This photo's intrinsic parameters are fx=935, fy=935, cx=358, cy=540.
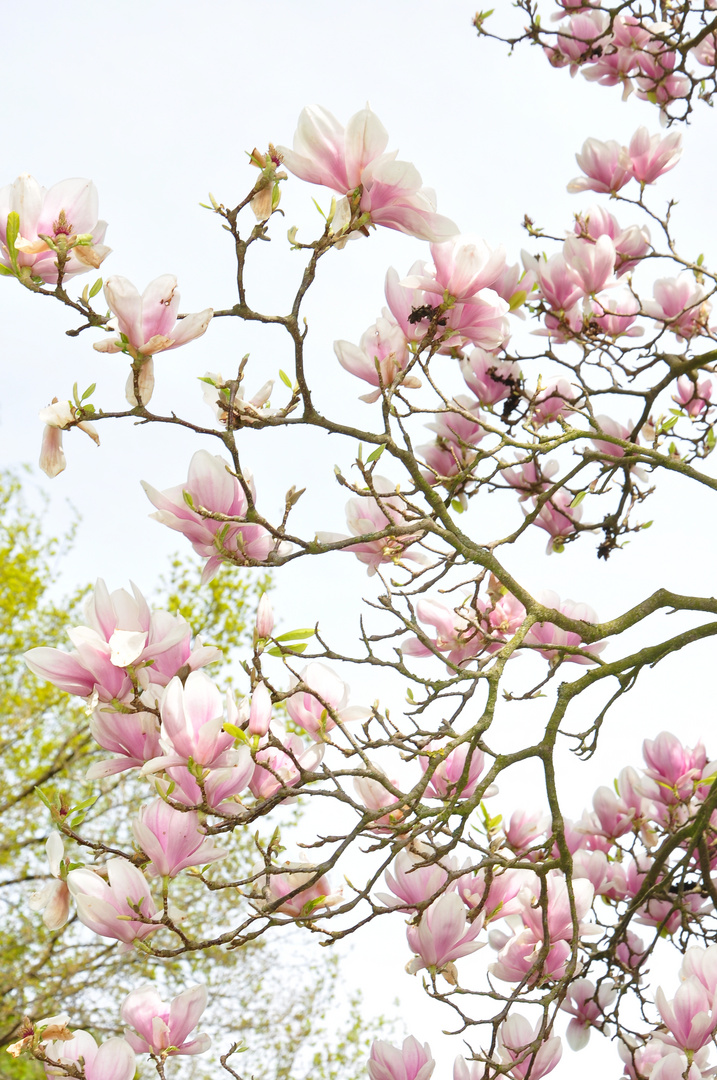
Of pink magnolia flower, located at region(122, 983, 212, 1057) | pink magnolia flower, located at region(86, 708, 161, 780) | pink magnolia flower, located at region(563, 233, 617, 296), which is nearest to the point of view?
pink magnolia flower, located at region(86, 708, 161, 780)

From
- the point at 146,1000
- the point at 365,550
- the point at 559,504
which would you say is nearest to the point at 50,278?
the point at 365,550

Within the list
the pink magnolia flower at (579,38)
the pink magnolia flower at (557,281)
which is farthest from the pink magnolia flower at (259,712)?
the pink magnolia flower at (579,38)

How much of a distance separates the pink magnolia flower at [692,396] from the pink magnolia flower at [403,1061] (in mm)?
2137

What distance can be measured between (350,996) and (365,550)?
21.3 ft

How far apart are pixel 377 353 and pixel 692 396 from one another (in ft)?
5.21

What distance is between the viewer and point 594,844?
2.78 m

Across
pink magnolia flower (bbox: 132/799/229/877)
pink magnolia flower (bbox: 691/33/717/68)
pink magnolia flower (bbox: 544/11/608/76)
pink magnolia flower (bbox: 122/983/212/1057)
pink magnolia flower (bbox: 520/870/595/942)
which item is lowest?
pink magnolia flower (bbox: 122/983/212/1057)

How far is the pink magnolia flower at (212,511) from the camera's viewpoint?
1.59 m

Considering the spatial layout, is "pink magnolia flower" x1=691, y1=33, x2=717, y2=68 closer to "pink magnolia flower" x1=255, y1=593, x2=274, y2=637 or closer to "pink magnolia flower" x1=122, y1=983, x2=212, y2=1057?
"pink magnolia flower" x1=255, y1=593, x2=274, y2=637

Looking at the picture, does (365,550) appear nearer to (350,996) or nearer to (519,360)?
(519,360)

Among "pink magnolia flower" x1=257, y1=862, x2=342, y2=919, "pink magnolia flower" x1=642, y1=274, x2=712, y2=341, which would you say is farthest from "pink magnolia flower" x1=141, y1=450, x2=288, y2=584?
"pink magnolia flower" x1=642, y1=274, x2=712, y2=341

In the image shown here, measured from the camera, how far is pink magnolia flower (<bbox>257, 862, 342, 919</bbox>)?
1603 millimetres

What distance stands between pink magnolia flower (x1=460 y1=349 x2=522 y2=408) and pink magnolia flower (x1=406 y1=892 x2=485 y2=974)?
132cm

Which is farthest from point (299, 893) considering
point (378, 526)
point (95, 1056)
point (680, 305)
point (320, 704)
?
point (680, 305)
